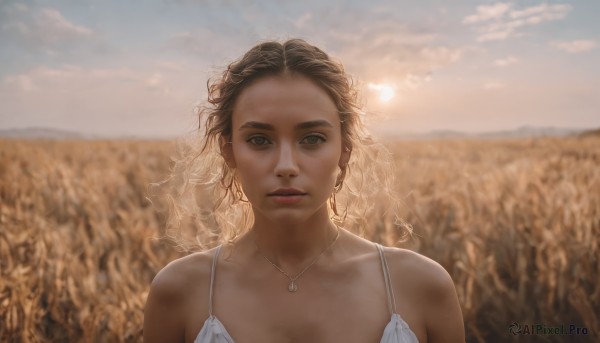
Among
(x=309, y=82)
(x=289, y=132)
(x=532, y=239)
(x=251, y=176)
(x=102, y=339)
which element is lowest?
(x=102, y=339)

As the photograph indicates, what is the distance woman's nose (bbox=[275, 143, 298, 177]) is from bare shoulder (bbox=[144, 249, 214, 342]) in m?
0.53

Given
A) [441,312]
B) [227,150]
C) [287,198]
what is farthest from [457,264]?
[287,198]

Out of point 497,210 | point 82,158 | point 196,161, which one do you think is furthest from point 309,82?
point 82,158

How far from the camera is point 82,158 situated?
500 inches

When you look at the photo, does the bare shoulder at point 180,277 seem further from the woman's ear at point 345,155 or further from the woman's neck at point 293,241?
the woman's ear at point 345,155

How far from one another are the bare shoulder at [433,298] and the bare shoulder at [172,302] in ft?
2.26

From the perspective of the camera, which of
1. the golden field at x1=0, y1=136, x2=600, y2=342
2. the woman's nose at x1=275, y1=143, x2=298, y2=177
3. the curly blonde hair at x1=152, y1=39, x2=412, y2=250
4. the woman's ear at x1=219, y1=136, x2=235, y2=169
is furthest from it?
the golden field at x1=0, y1=136, x2=600, y2=342

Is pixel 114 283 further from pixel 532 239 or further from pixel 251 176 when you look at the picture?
pixel 532 239

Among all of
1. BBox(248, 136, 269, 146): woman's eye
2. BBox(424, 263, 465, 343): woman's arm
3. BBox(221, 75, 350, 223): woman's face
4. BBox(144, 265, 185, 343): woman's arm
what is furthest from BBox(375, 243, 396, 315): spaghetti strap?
BBox(144, 265, 185, 343): woman's arm

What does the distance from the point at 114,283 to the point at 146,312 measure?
1650mm

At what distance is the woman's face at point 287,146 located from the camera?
183 cm

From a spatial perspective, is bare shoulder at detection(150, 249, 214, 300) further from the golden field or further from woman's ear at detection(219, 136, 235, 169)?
the golden field

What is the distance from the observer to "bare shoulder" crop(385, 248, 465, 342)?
2.01 metres

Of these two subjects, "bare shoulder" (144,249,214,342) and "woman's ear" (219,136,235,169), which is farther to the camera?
"woman's ear" (219,136,235,169)
